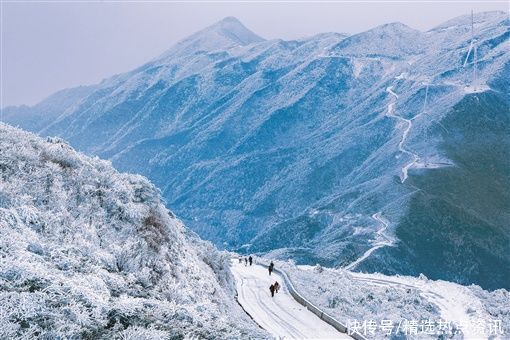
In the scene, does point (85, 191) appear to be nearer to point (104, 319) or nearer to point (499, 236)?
point (104, 319)

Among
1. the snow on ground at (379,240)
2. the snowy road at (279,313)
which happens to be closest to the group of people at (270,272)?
the snowy road at (279,313)

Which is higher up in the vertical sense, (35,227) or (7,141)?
(7,141)

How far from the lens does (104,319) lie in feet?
37.7

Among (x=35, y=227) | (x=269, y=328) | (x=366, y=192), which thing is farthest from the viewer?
(x=366, y=192)

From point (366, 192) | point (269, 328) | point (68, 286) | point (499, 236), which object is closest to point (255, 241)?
point (366, 192)

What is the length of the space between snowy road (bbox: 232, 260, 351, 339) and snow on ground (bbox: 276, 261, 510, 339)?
113 cm

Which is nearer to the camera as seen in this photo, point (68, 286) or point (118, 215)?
point (68, 286)

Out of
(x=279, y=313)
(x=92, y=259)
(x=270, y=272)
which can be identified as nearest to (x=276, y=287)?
(x=279, y=313)

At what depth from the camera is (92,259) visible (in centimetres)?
1645

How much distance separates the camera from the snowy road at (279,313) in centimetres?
2377

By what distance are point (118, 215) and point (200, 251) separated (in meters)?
7.65

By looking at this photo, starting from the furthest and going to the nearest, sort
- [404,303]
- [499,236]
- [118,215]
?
[499,236] < [404,303] < [118,215]

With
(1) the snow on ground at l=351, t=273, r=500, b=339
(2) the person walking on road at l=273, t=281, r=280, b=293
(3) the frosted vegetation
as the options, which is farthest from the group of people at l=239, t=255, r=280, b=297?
(1) the snow on ground at l=351, t=273, r=500, b=339

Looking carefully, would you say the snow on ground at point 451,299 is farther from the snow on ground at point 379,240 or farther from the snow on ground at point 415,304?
the snow on ground at point 379,240
